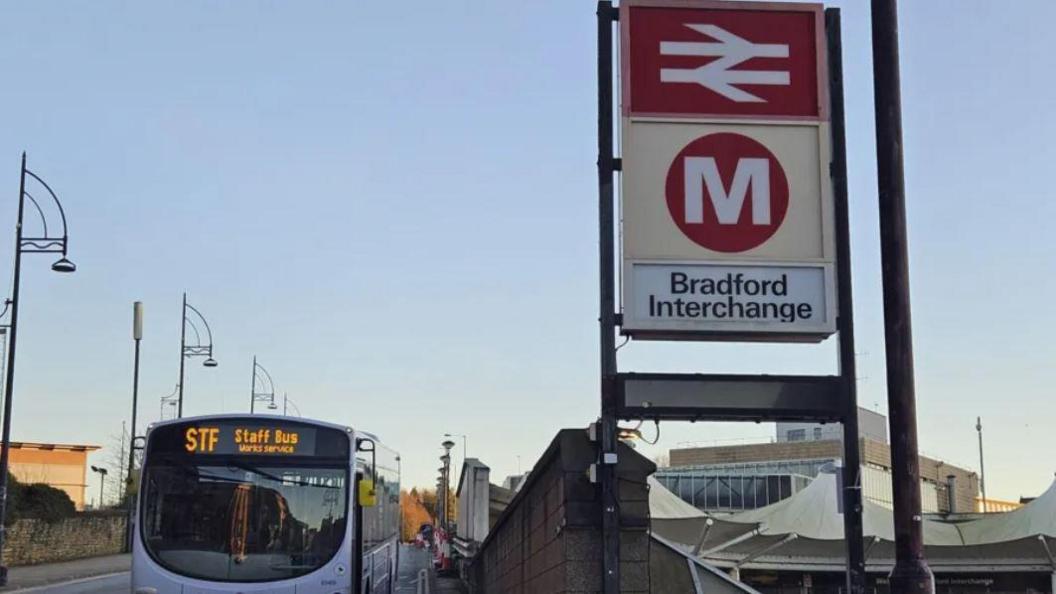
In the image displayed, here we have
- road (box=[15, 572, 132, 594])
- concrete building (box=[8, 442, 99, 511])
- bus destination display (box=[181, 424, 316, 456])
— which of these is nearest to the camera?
bus destination display (box=[181, 424, 316, 456])

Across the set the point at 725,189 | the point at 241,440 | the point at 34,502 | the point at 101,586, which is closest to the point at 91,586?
the point at 101,586

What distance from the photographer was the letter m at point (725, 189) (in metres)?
11.1

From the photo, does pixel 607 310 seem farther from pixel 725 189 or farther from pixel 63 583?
pixel 63 583

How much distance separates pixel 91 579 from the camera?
3478 centimetres

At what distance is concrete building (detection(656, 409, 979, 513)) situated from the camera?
81.0 metres

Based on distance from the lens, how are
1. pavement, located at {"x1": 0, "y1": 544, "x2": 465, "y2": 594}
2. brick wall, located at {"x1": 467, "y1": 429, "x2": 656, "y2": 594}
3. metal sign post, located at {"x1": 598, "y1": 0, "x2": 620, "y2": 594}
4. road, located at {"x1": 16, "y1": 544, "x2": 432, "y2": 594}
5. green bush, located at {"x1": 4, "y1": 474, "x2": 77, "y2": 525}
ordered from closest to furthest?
metal sign post, located at {"x1": 598, "y1": 0, "x2": 620, "y2": 594}, brick wall, located at {"x1": 467, "y1": 429, "x2": 656, "y2": 594}, road, located at {"x1": 16, "y1": 544, "x2": 432, "y2": 594}, pavement, located at {"x1": 0, "y1": 544, "x2": 465, "y2": 594}, green bush, located at {"x1": 4, "y1": 474, "x2": 77, "y2": 525}

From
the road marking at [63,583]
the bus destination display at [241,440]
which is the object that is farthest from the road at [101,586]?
the bus destination display at [241,440]

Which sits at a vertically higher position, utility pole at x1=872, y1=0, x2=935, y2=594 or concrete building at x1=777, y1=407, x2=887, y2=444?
utility pole at x1=872, y1=0, x2=935, y2=594

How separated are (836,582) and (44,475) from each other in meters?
48.0

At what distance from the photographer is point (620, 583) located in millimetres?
10070

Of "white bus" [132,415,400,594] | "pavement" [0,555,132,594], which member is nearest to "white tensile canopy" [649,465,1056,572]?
"pavement" [0,555,132,594]

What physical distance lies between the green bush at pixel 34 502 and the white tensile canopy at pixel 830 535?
22.2 metres

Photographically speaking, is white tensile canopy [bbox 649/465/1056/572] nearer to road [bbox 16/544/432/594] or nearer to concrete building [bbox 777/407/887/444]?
road [bbox 16/544/432/594]

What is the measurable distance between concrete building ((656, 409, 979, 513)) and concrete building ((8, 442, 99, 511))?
125 ft
